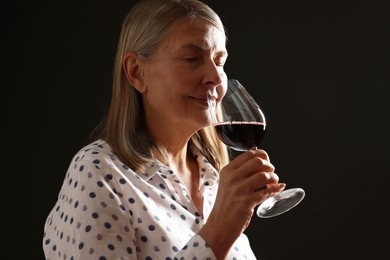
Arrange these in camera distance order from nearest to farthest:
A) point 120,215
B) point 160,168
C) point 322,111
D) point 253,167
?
1. point 253,167
2. point 120,215
3. point 160,168
4. point 322,111

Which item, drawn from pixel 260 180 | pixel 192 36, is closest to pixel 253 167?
pixel 260 180

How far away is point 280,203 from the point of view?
1.81m

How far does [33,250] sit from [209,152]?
1.18m

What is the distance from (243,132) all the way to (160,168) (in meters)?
0.33

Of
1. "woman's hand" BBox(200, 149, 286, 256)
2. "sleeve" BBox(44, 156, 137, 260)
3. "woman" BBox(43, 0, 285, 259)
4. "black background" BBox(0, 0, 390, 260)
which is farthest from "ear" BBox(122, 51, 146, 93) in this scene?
"black background" BBox(0, 0, 390, 260)

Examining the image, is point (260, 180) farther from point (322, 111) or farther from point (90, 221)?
point (322, 111)

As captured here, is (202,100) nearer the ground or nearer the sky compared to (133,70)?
nearer the ground

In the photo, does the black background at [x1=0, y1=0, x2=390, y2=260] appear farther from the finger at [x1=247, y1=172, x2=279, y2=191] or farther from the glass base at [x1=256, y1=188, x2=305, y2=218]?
the finger at [x1=247, y1=172, x2=279, y2=191]

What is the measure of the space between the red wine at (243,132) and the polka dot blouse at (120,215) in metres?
0.25

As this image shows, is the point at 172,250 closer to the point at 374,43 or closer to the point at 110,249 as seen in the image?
the point at 110,249

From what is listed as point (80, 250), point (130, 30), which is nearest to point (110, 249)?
point (80, 250)

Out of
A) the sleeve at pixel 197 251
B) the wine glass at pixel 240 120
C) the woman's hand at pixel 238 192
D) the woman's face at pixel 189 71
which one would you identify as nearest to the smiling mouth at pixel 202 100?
the woman's face at pixel 189 71

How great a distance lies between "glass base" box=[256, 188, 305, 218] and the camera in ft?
5.87

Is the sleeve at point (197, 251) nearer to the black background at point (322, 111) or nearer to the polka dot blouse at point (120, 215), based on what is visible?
the polka dot blouse at point (120, 215)
